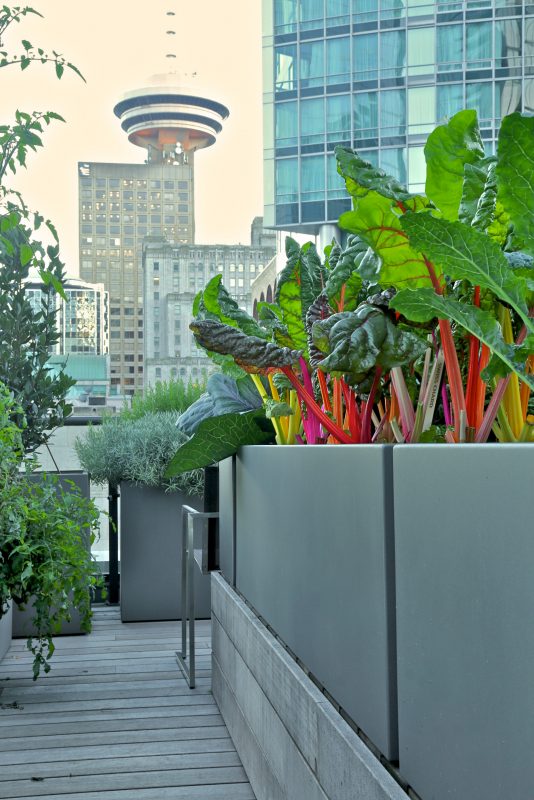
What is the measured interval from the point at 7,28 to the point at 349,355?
1333mm

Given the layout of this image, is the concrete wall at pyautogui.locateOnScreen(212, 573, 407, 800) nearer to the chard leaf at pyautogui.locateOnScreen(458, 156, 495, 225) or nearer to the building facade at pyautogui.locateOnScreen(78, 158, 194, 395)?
the chard leaf at pyautogui.locateOnScreen(458, 156, 495, 225)

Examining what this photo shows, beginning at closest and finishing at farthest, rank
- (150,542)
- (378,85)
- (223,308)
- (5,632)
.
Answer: (223,308) → (5,632) → (150,542) → (378,85)

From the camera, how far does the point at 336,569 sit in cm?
113

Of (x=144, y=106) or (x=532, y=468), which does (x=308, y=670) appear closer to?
(x=532, y=468)

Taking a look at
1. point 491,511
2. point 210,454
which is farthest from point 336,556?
point 210,454

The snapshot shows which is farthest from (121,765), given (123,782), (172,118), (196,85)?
(196,85)

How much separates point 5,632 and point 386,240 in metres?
2.54

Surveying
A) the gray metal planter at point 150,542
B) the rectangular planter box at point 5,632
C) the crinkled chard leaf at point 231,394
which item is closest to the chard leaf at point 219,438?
the crinkled chard leaf at point 231,394

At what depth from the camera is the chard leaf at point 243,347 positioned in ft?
4.73

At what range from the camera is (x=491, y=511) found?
27.3 inches

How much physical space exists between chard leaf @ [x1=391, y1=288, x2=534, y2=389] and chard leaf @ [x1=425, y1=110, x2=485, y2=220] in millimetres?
238

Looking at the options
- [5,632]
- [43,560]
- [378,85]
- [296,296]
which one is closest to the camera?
[296,296]

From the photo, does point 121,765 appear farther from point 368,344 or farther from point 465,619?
point 465,619

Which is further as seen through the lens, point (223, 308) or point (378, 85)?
point (378, 85)
